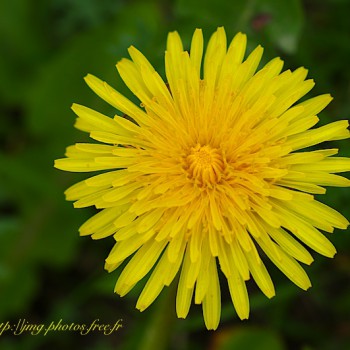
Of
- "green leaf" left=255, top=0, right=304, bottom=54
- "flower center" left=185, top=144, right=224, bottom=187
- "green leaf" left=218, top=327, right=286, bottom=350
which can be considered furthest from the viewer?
"green leaf" left=218, top=327, right=286, bottom=350

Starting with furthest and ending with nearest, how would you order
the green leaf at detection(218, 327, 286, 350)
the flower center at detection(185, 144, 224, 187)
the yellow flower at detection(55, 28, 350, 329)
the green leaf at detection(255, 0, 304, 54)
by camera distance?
1. the green leaf at detection(218, 327, 286, 350)
2. the green leaf at detection(255, 0, 304, 54)
3. the flower center at detection(185, 144, 224, 187)
4. the yellow flower at detection(55, 28, 350, 329)

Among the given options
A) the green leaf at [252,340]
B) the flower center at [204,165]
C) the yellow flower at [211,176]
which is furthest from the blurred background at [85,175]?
the flower center at [204,165]

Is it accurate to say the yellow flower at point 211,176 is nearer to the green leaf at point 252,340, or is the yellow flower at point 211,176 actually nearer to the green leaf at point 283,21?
the green leaf at point 283,21

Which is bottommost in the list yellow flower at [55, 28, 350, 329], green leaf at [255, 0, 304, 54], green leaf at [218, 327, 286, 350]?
green leaf at [218, 327, 286, 350]

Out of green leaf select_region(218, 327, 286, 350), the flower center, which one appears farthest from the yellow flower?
green leaf select_region(218, 327, 286, 350)

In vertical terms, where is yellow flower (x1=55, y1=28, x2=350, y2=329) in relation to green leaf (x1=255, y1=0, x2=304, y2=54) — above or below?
below

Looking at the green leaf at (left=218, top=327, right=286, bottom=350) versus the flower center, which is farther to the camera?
the green leaf at (left=218, top=327, right=286, bottom=350)

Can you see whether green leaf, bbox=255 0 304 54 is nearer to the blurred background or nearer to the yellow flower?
the blurred background
